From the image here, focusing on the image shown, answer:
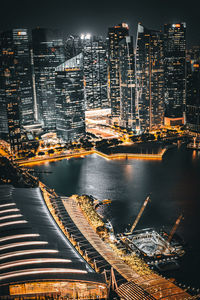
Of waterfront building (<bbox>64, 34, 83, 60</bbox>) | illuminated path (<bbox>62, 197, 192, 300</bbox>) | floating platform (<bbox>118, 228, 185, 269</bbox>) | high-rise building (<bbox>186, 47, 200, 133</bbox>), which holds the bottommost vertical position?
floating platform (<bbox>118, 228, 185, 269</bbox>)

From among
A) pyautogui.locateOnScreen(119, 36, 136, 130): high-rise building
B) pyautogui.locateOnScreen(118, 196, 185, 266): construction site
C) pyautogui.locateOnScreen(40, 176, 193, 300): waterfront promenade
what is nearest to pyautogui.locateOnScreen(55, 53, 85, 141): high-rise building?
pyautogui.locateOnScreen(119, 36, 136, 130): high-rise building

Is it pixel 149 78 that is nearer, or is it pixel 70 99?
pixel 70 99

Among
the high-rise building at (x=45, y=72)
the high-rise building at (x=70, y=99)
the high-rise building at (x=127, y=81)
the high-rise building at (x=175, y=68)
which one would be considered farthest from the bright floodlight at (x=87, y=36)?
the high-rise building at (x=70, y=99)

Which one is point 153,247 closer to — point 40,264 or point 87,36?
point 40,264

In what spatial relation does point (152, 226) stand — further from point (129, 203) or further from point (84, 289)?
point (84, 289)

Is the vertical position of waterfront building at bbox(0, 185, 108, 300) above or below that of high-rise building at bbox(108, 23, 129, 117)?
below

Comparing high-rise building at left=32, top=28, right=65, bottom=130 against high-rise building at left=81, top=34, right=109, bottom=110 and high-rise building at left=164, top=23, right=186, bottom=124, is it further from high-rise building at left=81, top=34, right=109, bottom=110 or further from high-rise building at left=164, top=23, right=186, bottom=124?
high-rise building at left=164, top=23, right=186, bottom=124

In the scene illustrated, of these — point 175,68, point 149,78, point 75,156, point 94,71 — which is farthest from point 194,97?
point 94,71
